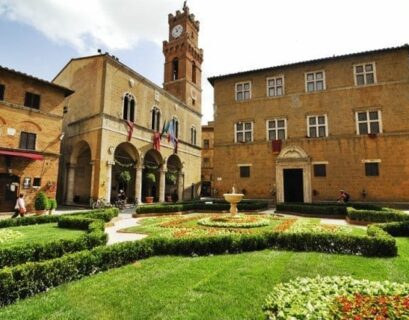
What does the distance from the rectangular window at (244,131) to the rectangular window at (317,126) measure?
5.51 metres

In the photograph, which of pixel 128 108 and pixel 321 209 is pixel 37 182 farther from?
pixel 321 209

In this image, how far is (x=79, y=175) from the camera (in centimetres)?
2956

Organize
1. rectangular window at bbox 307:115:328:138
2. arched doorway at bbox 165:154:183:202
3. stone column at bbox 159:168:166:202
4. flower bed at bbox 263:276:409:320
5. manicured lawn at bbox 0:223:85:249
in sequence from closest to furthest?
flower bed at bbox 263:276:409:320, manicured lawn at bbox 0:223:85:249, rectangular window at bbox 307:115:328:138, stone column at bbox 159:168:166:202, arched doorway at bbox 165:154:183:202

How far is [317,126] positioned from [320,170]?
13.5 feet

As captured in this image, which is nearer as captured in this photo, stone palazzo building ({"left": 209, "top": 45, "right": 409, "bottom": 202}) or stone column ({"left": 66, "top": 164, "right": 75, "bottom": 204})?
stone palazzo building ({"left": 209, "top": 45, "right": 409, "bottom": 202})

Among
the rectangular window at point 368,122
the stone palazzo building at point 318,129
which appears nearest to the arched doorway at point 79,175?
the stone palazzo building at point 318,129

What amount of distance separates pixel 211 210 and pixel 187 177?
59.0 ft

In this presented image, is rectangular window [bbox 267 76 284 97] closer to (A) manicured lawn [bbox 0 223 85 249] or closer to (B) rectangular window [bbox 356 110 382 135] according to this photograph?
(B) rectangular window [bbox 356 110 382 135]

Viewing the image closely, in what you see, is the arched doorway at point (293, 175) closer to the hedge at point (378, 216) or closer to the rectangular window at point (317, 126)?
the rectangular window at point (317, 126)

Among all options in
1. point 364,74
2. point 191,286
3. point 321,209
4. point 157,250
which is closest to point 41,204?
point 157,250

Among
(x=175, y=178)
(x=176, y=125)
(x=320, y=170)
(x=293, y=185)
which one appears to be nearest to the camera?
(x=320, y=170)

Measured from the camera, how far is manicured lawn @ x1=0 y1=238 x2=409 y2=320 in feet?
14.9

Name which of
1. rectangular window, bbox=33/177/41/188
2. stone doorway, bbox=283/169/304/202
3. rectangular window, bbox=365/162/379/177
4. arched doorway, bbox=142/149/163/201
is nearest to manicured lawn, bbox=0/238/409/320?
rectangular window, bbox=365/162/379/177

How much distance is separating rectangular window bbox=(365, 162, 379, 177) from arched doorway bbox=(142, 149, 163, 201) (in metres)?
21.5
